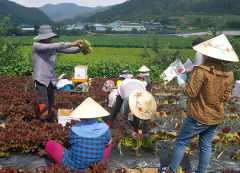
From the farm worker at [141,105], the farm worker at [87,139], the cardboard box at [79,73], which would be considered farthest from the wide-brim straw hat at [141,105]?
the cardboard box at [79,73]

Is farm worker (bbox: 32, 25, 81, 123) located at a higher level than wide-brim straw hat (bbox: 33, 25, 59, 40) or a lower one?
lower

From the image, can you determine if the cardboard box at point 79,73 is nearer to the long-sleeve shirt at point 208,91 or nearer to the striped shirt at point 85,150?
the striped shirt at point 85,150

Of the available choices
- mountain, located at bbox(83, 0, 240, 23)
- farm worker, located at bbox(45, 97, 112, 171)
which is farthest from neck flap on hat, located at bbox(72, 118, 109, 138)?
mountain, located at bbox(83, 0, 240, 23)

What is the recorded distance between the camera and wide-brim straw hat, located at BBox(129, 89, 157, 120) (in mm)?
3807

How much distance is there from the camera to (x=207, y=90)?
9.57 feet

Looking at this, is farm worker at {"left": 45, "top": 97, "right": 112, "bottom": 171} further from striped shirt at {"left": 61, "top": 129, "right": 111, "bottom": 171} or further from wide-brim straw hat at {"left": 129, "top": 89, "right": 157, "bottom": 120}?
wide-brim straw hat at {"left": 129, "top": 89, "right": 157, "bottom": 120}

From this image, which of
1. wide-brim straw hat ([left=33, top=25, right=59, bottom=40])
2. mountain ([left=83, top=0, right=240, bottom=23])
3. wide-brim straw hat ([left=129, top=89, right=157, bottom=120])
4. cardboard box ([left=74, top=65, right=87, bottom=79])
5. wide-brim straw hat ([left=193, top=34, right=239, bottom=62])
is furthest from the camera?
mountain ([left=83, top=0, right=240, bottom=23])

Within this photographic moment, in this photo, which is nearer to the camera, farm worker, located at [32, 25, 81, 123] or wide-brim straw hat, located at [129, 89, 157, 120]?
wide-brim straw hat, located at [129, 89, 157, 120]

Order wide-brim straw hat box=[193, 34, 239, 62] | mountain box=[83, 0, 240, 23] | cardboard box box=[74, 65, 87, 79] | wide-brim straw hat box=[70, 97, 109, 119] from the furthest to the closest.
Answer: mountain box=[83, 0, 240, 23], cardboard box box=[74, 65, 87, 79], wide-brim straw hat box=[70, 97, 109, 119], wide-brim straw hat box=[193, 34, 239, 62]

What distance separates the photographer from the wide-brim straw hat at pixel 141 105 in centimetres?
381

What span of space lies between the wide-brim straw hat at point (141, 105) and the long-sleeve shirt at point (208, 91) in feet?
2.84

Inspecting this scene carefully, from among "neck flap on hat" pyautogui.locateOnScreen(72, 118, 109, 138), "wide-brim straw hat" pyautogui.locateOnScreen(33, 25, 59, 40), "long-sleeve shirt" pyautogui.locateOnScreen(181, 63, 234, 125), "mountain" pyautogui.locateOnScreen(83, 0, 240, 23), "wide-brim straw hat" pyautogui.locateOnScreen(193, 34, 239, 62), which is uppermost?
"mountain" pyautogui.locateOnScreen(83, 0, 240, 23)

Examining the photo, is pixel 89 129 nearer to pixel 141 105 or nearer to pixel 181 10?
pixel 141 105

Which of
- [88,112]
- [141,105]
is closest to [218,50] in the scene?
[141,105]
